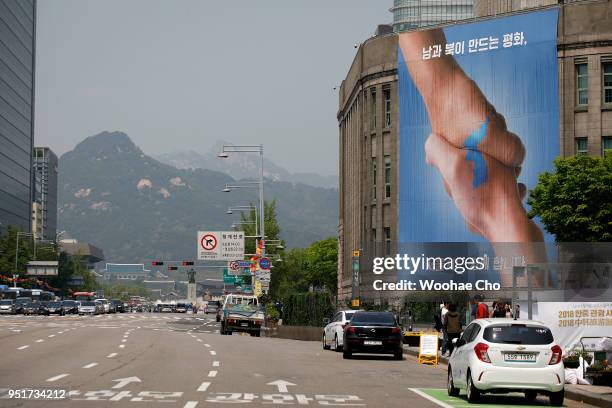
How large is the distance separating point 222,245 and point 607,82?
41.1 meters

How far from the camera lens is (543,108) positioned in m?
72.3

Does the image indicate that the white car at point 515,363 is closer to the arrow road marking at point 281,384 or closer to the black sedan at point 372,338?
the arrow road marking at point 281,384

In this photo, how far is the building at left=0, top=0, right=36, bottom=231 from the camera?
584ft

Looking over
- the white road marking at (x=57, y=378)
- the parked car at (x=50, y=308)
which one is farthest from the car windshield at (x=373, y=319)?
the parked car at (x=50, y=308)

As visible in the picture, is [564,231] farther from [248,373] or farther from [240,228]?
[240,228]

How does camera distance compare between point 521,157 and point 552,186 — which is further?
point 521,157

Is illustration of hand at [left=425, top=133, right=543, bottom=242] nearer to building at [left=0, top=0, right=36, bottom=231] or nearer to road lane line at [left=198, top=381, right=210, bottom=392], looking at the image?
road lane line at [left=198, top=381, right=210, bottom=392]

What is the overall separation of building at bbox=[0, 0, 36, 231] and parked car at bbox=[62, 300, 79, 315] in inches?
2527

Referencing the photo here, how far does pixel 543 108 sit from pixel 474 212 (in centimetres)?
839

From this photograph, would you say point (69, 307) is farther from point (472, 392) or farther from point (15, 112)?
point (472, 392)

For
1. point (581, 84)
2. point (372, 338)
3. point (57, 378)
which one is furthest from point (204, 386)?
point (581, 84)

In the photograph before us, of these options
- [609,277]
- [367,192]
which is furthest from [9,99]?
[609,277]

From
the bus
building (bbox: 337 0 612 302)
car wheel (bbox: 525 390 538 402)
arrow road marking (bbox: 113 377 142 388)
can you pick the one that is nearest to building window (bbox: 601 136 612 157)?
building (bbox: 337 0 612 302)

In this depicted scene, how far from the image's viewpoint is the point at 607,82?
2778 inches
